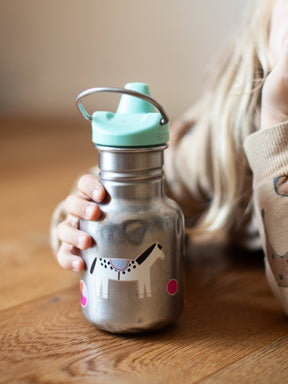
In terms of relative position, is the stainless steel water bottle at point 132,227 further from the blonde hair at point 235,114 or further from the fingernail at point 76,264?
the blonde hair at point 235,114

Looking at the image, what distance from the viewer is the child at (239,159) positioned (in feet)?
2.05

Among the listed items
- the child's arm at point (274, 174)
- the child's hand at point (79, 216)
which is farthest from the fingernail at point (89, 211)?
the child's arm at point (274, 174)

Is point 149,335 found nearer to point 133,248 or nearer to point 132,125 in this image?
point 133,248

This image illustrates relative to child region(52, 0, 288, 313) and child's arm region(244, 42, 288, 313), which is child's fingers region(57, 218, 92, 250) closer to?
child region(52, 0, 288, 313)

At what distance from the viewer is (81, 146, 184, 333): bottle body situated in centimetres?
54

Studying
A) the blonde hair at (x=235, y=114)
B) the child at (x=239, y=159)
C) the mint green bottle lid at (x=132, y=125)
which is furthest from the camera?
the blonde hair at (x=235, y=114)

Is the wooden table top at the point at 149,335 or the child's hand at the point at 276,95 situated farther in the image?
the child's hand at the point at 276,95

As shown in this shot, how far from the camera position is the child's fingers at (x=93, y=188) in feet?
1.84

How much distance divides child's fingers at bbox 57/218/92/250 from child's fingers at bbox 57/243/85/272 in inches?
0.6

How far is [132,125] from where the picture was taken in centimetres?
53

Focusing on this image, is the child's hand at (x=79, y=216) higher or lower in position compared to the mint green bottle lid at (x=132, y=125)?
lower

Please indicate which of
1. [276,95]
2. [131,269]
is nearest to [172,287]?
[131,269]

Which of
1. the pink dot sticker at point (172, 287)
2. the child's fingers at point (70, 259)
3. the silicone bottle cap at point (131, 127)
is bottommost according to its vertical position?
the pink dot sticker at point (172, 287)

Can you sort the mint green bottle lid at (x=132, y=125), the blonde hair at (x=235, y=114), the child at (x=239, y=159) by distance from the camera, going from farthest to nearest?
the blonde hair at (x=235, y=114)
the child at (x=239, y=159)
the mint green bottle lid at (x=132, y=125)
